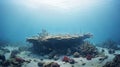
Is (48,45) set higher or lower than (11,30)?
lower

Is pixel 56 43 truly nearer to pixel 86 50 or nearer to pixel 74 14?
pixel 86 50

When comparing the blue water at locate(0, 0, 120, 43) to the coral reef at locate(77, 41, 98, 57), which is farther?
the blue water at locate(0, 0, 120, 43)

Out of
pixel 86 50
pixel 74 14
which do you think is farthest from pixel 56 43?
pixel 74 14

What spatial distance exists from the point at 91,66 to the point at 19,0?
3750cm

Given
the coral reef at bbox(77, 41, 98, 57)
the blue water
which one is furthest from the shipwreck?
the blue water

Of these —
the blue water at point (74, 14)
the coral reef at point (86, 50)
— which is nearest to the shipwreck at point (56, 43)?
the coral reef at point (86, 50)

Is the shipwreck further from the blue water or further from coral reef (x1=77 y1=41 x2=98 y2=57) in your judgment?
the blue water

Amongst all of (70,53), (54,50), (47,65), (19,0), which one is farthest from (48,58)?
(19,0)

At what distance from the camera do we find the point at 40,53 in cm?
1577

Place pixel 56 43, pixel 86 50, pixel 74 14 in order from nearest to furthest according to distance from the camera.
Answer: pixel 86 50 < pixel 56 43 < pixel 74 14

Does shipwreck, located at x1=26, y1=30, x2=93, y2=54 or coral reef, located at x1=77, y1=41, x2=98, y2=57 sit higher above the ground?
shipwreck, located at x1=26, y1=30, x2=93, y2=54

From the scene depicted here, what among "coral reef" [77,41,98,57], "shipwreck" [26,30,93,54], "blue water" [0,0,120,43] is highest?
"blue water" [0,0,120,43]

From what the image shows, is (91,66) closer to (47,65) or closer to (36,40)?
(47,65)

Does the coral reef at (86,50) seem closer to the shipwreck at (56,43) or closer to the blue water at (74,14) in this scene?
the shipwreck at (56,43)
